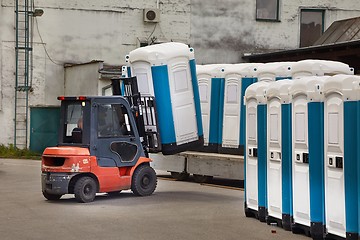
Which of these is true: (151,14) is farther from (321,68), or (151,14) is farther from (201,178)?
(321,68)

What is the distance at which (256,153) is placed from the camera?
48.4ft

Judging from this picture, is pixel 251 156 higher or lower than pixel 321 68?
lower

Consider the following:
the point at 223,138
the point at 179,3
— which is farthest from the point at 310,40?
the point at 223,138

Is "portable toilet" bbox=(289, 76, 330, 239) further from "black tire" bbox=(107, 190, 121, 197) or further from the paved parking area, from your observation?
"black tire" bbox=(107, 190, 121, 197)

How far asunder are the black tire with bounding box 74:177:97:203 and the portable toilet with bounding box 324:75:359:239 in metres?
6.88

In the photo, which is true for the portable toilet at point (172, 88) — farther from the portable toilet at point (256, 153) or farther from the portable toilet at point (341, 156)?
the portable toilet at point (341, 156)

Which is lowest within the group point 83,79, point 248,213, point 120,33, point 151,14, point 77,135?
point 248,213

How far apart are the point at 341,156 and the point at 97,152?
7.39 meters

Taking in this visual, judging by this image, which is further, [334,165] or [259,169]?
[259,169]

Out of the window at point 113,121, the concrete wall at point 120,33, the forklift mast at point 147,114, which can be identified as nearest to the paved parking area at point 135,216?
the forklift mast at point 147,114

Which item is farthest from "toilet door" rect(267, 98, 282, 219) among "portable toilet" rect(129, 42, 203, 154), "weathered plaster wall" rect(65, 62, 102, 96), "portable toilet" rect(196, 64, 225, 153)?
"weathered plaster wall" rect(65, 62, 102, 96)

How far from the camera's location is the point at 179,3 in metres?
38.7

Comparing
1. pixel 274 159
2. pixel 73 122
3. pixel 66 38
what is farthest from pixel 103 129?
pixel 66 38

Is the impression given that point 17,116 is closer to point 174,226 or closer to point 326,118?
point 174,226
